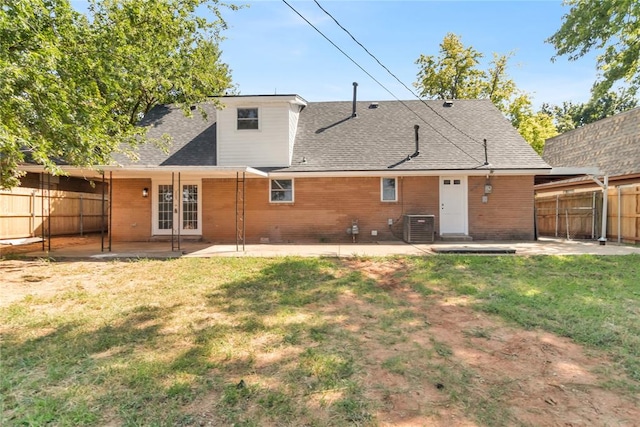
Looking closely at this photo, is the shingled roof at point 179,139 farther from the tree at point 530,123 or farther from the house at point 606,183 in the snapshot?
the tree at point 530,123

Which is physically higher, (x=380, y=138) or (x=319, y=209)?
(x=380, y=138)

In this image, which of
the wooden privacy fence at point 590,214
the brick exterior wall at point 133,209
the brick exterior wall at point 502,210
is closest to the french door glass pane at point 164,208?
the brick exterior wall at point 133,209

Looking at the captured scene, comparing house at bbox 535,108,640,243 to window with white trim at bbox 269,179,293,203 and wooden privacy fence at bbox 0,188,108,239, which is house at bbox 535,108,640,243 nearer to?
window with white trim at bbox 269,179,293,203

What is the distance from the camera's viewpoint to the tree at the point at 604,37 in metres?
13.3

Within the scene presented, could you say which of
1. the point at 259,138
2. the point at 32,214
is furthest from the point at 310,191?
the point at 32,214

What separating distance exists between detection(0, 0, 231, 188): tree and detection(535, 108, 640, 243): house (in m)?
15.5

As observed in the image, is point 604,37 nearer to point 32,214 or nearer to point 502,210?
point 502,210

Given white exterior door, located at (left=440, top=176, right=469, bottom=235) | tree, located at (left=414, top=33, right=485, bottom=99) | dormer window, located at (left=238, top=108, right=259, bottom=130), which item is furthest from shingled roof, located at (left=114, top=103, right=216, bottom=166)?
tree, located at (left=414, top=33, right=485, bottom=99)

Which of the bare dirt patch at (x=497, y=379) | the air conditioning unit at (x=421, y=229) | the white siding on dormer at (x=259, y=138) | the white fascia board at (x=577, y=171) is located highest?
the white siding on dormer at (x=259, y=138)

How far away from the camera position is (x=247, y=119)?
1367cm

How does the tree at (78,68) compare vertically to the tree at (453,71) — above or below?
below

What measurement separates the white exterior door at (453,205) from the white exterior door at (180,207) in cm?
935

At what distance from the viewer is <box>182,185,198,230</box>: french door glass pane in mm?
13656

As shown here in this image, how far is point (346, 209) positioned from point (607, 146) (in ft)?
41.6
